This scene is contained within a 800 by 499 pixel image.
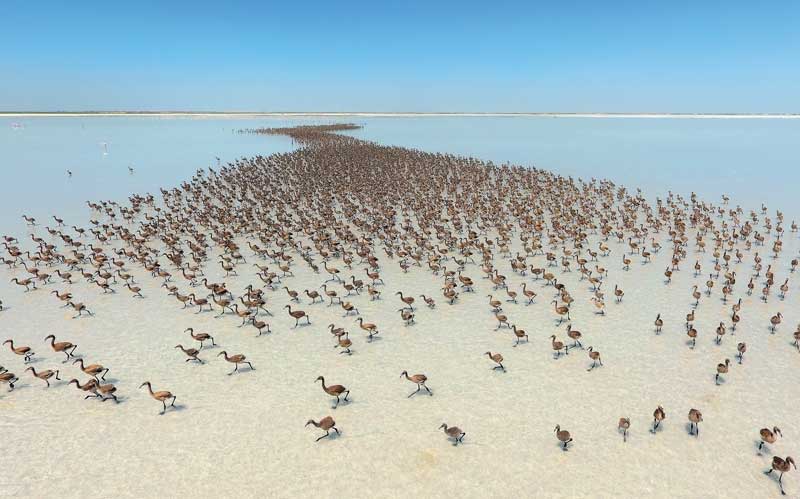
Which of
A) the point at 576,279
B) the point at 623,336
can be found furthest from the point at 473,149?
the point at 623,336

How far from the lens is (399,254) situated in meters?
25.6

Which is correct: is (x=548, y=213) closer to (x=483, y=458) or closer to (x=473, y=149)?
(x=483, y=458)

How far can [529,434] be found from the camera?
12.5 m

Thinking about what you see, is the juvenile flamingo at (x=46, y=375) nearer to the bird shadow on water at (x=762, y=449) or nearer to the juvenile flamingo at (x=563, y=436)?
the juvenile flamingo at (x=563, y=436)

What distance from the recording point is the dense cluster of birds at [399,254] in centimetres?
1734

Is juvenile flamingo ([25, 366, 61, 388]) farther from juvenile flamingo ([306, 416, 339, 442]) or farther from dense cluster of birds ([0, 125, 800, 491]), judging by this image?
juvenile flamingo ([306, 416, 339, 442])

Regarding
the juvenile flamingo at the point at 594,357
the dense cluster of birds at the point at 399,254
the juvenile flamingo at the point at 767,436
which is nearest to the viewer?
the juvenile flamingo at the point at 767,436

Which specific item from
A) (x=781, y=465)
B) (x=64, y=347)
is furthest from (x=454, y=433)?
(x=64, y=347)

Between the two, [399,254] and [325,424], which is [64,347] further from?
[399,254]

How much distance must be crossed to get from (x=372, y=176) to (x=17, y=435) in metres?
43.4

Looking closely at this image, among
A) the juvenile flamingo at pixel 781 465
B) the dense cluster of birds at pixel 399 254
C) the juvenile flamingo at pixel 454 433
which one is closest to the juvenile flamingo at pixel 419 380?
the dense cluster of birds at pixel 399 254

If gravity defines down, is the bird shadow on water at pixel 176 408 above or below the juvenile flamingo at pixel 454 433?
below

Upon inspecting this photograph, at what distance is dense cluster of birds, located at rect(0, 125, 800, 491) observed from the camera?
17.3m

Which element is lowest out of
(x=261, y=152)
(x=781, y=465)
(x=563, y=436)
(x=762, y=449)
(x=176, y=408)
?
(x=176, y=408)
